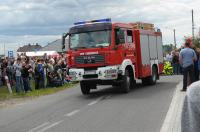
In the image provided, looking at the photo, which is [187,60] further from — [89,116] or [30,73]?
[30,73]

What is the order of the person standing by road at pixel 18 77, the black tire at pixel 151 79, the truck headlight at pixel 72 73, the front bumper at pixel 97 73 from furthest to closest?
the black tire at pixel 151 79
the person standing by road at pixel 18 77
the truck headlight at pixel 72 73
the front bumper at pixel 97 73

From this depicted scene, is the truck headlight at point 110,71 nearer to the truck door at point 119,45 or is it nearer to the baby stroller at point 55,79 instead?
the truck door at point 119,45

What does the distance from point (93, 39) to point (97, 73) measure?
4.24 ft

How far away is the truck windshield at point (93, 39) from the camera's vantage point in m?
18.3

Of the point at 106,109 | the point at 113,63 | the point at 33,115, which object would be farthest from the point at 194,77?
the point at 33,115

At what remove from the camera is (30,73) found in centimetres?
2350

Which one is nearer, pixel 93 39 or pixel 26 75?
pixel 93 39

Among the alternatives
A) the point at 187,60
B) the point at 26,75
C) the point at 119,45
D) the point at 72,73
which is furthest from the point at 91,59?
the point at 26,75

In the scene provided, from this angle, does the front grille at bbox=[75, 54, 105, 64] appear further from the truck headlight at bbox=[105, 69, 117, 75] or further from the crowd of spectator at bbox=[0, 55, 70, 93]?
the crowd of spectator at bbox=[0, 55, 70, 93]

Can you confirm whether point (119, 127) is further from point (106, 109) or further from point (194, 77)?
point (194, 77)

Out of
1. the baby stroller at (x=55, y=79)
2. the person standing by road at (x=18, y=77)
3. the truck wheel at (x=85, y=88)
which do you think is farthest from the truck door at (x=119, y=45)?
the baby stroller at (x=55, y=79)

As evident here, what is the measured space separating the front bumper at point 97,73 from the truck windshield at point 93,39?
898 millimetres

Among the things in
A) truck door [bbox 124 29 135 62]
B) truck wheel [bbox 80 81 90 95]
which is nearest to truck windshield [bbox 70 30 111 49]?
truck door [bbox 124 29 135 62]

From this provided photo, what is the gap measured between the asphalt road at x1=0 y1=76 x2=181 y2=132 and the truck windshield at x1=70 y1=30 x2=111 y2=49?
2.45 metres
